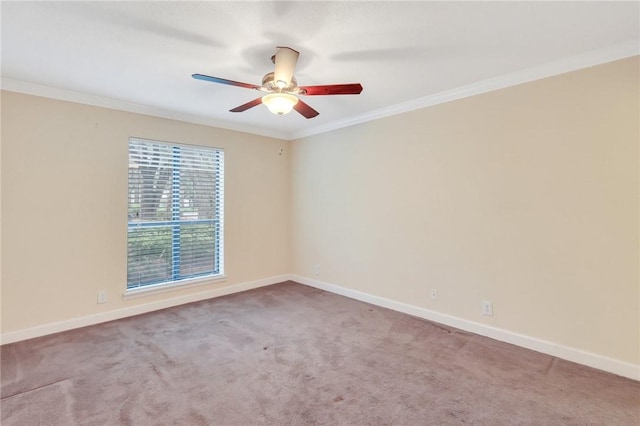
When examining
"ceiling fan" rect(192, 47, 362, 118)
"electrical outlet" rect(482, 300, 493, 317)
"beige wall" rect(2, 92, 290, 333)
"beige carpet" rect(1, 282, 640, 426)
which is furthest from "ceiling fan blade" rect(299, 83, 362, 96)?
"beige wall" rect(2, 92, 290, 333)

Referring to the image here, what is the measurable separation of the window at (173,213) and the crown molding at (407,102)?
38cm

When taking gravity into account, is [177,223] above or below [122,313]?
above

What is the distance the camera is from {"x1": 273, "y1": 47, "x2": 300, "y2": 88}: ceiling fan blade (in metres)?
2.23

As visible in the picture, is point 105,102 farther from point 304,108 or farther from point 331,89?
point 331,89

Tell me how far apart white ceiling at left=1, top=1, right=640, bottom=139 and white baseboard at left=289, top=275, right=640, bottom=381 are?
226cm

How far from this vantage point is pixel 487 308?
2.99 m

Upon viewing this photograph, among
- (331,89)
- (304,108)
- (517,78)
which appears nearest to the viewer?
(331,89)

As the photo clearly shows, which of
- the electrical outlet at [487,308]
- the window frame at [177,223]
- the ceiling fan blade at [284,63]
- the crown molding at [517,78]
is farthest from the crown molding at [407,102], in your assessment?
the electrical outlet at [487,308]

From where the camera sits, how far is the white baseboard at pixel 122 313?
294cm

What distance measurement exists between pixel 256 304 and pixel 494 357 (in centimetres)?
264

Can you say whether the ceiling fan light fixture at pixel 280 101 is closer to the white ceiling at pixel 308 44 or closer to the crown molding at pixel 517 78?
the white ceiling at pixel 308 44

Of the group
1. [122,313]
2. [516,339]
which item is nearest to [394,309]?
[516,339]

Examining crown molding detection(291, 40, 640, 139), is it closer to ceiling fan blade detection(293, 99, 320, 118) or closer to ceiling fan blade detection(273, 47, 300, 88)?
ceiling fan blade detection(293, 99, 320, 118)

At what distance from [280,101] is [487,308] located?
105 inches
